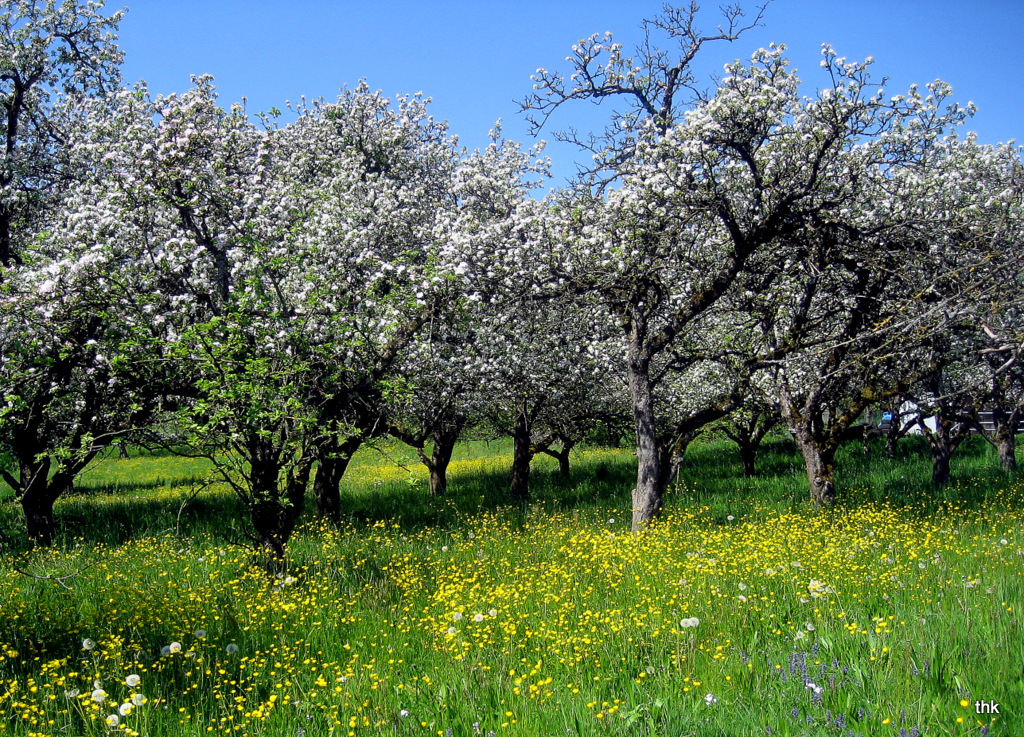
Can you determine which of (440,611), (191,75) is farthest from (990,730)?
(191,75)

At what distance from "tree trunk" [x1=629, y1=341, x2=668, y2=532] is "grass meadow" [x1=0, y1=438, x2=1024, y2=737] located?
1.47 feet

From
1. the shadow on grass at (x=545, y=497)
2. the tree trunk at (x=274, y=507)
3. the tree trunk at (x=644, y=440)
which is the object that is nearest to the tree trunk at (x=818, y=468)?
the shadow on grass at (x=545, y=497)

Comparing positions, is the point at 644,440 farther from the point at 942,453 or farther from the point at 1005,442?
the point at 1005,442

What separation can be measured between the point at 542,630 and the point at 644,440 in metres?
5.68

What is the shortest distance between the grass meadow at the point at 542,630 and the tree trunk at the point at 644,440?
448 mm

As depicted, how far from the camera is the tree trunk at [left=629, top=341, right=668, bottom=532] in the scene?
11492 millimetres

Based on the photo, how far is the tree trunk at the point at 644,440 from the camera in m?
11.5

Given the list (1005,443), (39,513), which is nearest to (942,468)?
(1005,443)

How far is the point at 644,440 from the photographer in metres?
11.6

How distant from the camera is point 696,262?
35.9 ft

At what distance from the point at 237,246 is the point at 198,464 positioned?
112ft

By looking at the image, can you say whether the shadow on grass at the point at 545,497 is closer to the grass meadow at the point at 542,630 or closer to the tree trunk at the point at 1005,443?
the tree trunk at the point at 1005,443

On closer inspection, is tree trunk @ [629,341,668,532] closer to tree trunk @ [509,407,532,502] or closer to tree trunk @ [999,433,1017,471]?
tree trunk @ [509,407,532,502]

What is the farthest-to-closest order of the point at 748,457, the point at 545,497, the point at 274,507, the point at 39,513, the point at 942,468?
1. the point at 748,457
2. the point at 545,497
3. the point at 942,468
4. the point at 39,513
5. the point at 274,507
